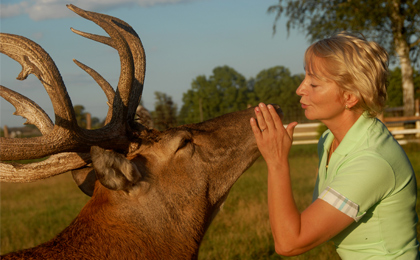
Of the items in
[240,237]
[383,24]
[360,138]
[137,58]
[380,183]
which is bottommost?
[240,237]

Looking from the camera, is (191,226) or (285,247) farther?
(191,226)

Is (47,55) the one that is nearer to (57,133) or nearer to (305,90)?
(57,133)

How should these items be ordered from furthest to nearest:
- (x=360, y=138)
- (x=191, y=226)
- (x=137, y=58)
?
(x=137, y=58) → (x=191, y=226) → (x=360, y=138)

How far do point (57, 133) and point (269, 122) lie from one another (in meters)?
1.44

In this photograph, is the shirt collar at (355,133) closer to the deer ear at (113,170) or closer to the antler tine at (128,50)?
the deer ear at (113,170)

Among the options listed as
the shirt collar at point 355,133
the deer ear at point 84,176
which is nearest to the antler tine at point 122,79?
the deer ear at point 84,176

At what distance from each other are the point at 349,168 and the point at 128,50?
1.91 m

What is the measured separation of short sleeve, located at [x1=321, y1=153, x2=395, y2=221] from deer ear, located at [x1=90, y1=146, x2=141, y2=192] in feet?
4.25

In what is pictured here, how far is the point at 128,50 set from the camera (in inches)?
125

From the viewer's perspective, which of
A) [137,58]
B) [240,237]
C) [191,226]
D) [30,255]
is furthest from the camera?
[240,237]

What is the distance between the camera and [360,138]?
2.33m

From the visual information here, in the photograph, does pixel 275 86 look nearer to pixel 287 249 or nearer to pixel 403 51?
pixel 403 51

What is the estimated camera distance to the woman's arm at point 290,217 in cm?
200

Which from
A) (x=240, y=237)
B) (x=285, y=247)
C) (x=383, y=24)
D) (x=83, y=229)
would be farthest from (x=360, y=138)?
(x=383, y=24)
